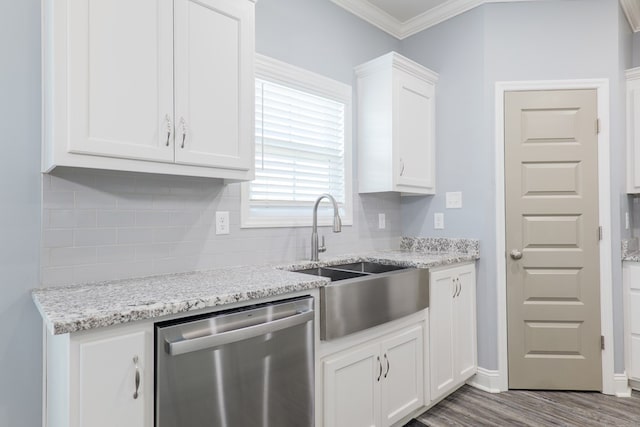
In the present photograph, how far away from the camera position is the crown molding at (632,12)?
2.80m

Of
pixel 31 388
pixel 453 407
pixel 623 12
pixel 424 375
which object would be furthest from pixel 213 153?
pixel 623 12

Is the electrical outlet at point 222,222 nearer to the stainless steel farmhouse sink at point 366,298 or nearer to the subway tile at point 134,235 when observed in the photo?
the subway tile at point 134,235

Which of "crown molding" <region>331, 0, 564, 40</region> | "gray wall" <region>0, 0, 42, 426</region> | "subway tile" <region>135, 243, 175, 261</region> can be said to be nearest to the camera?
"gray wall" <region>0, 0, 42, 426</region>

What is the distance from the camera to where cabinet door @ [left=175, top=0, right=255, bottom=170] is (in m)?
1.63

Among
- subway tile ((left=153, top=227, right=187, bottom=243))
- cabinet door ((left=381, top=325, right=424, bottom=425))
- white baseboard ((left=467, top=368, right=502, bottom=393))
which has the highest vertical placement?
subway tile ((left=153, top=227, right=187, bottom=243))

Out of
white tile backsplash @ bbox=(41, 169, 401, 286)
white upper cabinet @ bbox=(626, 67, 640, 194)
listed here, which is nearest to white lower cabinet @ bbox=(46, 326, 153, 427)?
white tile backsplash @ bbox=(41, 169, 401, 286)

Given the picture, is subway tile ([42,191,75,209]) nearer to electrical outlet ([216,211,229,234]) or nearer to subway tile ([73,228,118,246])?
subway tile ([73,228,118,246])

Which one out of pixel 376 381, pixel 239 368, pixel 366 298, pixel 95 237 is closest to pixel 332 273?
pixel 366 298

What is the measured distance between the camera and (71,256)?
63.2 inches

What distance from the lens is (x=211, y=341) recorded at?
129cm

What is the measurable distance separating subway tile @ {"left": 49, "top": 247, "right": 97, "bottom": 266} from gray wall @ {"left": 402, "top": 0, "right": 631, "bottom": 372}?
2430mm

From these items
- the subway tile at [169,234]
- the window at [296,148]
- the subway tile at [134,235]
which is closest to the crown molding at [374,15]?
the window at [296,148]

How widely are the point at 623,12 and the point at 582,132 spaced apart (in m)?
1.05

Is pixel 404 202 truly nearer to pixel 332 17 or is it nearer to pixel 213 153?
pixel 332 17
